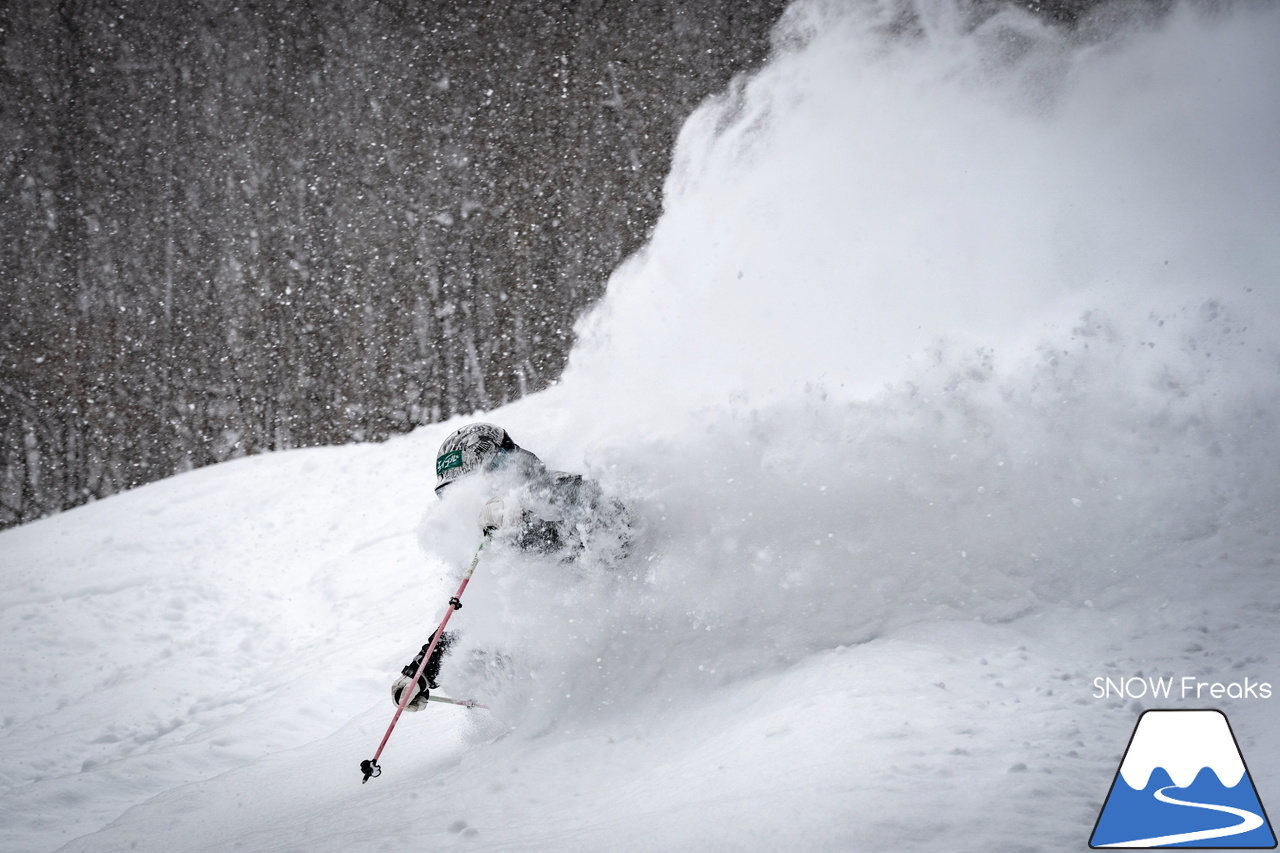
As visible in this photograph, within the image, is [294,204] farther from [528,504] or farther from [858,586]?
[858,586]

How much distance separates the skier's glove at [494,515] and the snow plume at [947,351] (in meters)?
0.30

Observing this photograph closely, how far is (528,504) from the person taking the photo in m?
3.30

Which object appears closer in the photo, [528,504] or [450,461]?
[528,504]

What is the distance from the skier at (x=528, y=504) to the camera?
3.25 meters

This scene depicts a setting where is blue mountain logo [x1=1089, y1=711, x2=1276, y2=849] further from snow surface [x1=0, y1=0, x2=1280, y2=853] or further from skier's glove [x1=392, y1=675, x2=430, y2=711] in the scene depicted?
skier's glove [x1=392, y1=675, x2=430, y2=711]

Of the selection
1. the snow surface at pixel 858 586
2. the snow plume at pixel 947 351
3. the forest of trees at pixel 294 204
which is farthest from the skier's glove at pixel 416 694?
the forest of trees at pixel 294 204

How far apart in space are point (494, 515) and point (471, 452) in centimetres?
44

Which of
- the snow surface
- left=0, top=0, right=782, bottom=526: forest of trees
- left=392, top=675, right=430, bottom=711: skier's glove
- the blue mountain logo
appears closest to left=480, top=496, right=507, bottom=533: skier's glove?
the snow surface

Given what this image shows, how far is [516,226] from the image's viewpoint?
11.7 m

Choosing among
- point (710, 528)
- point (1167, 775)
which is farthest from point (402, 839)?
point (1167, 775)

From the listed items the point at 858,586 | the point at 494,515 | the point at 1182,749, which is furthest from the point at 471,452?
the point at 1182,749

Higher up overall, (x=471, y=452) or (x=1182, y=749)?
(x=471, y=452)

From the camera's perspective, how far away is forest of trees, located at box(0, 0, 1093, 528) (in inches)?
451

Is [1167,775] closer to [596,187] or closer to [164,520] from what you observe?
[164,520]
